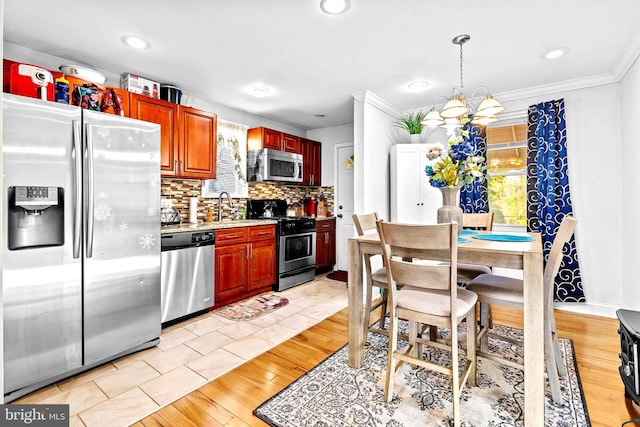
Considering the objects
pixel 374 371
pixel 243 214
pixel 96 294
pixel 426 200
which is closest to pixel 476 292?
pixel 374 371

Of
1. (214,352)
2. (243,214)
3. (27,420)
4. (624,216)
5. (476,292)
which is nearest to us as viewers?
(27,420)

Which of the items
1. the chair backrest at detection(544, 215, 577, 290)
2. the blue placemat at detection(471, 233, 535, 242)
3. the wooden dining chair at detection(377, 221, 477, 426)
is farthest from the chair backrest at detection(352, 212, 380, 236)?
the chair backrest at detection(544, 215, 577, 290)

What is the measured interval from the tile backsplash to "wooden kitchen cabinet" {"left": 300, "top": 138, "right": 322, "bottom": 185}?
0.31 meters

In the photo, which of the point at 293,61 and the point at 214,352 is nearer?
the point at 214,352

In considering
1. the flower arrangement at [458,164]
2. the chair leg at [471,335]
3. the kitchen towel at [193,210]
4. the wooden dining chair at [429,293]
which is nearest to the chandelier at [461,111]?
the flower arrangement at [458,164]

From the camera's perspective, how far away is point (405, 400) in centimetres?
190

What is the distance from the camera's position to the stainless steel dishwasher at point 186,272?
2.90 metres

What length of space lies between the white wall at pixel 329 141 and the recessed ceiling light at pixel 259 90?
1.84 metres

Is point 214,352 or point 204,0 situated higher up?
point 204,0

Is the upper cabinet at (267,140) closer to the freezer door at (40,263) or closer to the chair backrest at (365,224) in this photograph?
the chair backrest at (365,224)

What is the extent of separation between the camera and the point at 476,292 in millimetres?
2039

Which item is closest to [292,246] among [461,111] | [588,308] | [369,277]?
[369,277]

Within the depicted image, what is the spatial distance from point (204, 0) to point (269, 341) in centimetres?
255

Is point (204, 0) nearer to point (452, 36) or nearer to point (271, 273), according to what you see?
point (452, 36)
